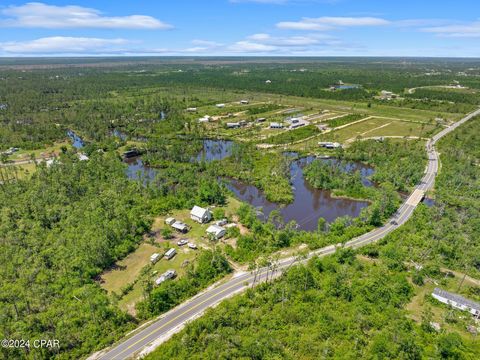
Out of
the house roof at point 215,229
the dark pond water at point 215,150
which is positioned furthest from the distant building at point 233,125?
the house roof at point 215,229

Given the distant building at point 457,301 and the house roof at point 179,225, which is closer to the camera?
the distant building at point 457,301

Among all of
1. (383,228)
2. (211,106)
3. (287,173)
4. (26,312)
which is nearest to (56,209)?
(26,312)

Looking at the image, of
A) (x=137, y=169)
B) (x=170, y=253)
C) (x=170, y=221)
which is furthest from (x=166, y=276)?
(x=137, y=169)

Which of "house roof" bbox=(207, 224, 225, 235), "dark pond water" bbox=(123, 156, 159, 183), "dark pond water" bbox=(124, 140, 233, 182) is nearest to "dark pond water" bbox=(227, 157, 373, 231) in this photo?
"house roof" bbox=(207, 224, 225, 235)

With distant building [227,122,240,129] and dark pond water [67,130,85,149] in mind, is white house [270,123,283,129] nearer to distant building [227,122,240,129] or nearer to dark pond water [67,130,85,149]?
distant building [227,122,240,129]

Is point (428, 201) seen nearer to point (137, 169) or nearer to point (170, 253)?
point (170, 253)

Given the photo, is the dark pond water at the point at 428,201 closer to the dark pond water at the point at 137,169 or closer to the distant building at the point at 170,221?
the distant building at the point at 170,221
